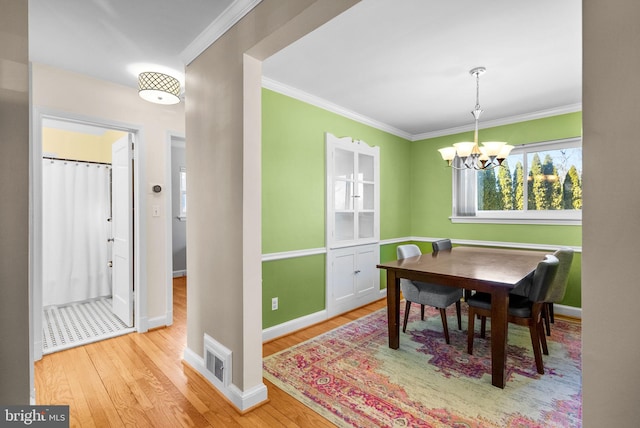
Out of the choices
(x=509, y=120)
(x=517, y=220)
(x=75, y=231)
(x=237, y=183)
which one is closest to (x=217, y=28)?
(x=237, y=183)

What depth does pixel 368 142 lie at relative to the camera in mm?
4191

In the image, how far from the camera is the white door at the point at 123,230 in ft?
10.3

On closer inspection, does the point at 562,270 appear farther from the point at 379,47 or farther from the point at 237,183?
the point at 237,183

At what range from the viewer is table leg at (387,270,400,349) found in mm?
2670

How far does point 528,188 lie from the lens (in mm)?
3979

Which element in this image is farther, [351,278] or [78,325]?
[351,278]

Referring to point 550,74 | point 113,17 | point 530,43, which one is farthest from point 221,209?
point 550,74

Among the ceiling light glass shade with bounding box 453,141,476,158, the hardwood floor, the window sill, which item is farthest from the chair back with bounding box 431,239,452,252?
the hardwood floor

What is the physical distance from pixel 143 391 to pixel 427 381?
2.05 metres

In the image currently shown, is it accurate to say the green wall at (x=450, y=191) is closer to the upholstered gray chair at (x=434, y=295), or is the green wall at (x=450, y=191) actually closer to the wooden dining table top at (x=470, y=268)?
the wooden dining table top at (x=470, y=268)

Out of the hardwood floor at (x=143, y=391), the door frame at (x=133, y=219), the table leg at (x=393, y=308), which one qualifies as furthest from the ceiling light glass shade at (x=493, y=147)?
the door frame at (x=133, y=219)

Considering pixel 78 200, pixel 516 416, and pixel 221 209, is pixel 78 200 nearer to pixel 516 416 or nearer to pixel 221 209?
pixel 221 209

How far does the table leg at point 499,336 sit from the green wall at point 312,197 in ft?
→ 6.01

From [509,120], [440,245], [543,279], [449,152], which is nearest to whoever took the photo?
[543,279]
